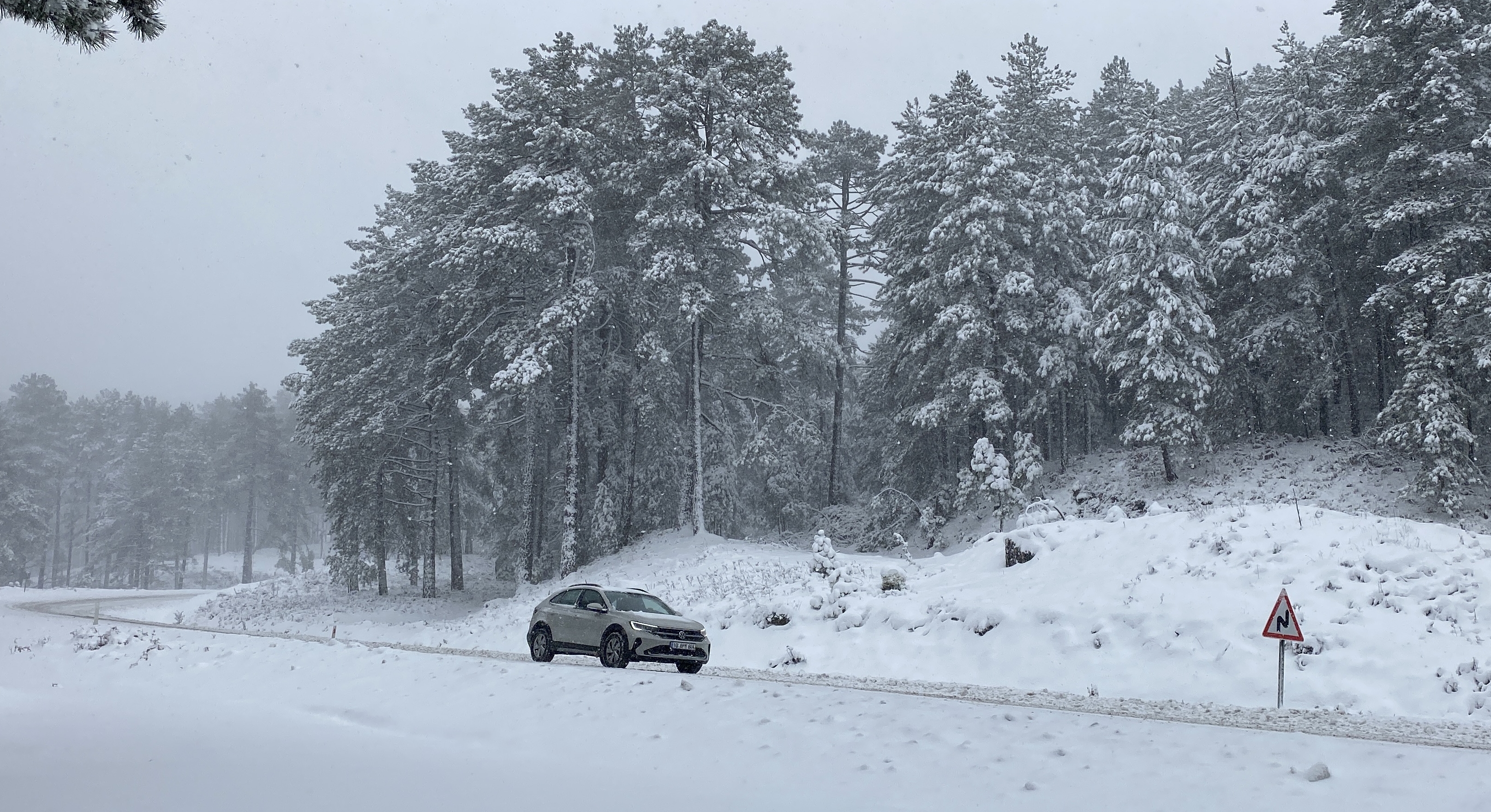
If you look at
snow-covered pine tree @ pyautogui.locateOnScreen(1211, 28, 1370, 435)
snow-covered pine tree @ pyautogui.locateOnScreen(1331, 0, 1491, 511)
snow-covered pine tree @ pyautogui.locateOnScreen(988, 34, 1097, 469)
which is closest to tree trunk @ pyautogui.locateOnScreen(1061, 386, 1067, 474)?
snow-covered pine tree @ pyautogui.locateOnScreen(988, 34, 1097, 469)

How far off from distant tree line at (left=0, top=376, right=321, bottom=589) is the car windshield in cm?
6456

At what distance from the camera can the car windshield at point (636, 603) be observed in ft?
52.4

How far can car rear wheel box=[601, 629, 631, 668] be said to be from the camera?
15078 millimetres

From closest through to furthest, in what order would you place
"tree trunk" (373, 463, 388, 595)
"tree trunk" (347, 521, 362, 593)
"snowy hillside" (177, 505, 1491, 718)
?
"snowy hillside" (177, 505, 1491, 718), "tree trunk" (373, 463, 388, 595), "tree trunk" (347, 521, 362, 593)

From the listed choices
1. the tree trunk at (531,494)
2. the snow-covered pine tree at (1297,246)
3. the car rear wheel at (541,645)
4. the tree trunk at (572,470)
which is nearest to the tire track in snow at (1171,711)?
the car rear wheel at (541,645)

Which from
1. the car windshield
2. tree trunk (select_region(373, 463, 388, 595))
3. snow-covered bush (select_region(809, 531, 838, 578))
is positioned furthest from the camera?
tree trunk (select_region(373, 463, 388, 595))

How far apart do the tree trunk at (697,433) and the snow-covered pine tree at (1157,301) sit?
1344 cm

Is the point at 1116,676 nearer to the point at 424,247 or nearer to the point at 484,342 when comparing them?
the point at 484,342

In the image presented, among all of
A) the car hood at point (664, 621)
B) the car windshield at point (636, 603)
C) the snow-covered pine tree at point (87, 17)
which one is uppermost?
the snow-covered pine tree at point (87, 17)

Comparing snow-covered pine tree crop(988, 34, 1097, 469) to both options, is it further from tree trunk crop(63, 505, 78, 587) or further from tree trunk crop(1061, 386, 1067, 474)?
tree trunk crop(63, 505, 78, 587)

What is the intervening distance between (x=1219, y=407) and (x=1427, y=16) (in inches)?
→ 512

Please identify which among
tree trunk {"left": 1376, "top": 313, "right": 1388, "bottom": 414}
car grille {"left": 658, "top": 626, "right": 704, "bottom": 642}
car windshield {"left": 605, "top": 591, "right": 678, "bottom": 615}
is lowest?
car grille {"left": 658, "top": 626, "right": 704, "bottom": 642}

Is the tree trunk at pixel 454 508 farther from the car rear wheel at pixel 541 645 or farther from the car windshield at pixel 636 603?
the car windshield at pixel 636 603

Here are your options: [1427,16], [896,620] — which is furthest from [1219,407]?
[896,620]
